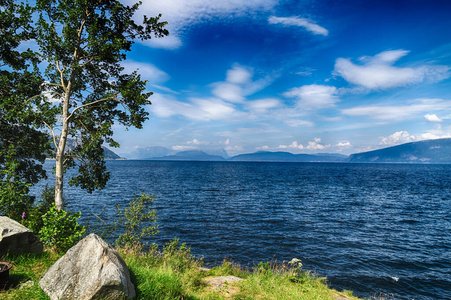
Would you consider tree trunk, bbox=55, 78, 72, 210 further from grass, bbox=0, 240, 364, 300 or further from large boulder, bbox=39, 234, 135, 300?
large boulder, bbox=39, 234, 135, 300

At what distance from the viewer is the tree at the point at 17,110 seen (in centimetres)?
1186

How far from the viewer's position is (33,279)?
23.1ft

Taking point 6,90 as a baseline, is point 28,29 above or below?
above

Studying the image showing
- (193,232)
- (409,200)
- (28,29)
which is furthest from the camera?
(409,200)

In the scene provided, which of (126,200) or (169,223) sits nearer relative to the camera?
(169,223)

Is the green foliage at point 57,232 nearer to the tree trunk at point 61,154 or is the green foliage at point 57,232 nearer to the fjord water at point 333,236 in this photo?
the tree trunk at point 61,154

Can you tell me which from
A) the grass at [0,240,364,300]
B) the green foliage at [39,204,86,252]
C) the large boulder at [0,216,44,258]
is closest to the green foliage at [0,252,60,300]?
the grass at [0,240,364,300]

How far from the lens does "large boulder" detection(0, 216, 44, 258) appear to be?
791cm

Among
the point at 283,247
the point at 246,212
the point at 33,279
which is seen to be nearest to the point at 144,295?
the point at 33,279

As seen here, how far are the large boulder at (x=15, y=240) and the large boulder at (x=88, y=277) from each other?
122 inches

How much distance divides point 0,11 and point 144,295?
15384mm

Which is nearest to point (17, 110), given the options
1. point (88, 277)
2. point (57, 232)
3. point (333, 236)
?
point (57, 232)

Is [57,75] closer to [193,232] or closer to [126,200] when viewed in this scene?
[193,232]

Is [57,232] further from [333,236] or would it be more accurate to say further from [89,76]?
[333,236]
